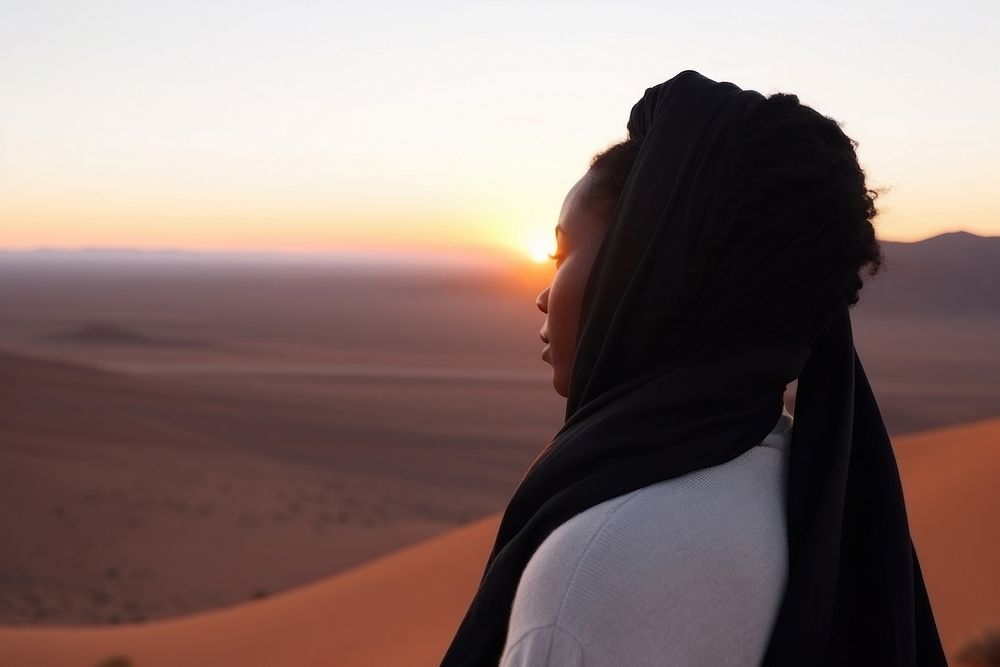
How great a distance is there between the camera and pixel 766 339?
135 centimetres

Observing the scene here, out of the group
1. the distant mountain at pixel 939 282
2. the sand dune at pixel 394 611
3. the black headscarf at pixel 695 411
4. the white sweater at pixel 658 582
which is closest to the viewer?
the white sweater at pixel 658 582

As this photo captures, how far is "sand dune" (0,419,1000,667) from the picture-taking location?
18.1 ft

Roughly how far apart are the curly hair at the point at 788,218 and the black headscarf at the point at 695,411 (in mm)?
18

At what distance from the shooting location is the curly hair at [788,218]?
4.38 ft

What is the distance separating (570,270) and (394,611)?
18.3ft

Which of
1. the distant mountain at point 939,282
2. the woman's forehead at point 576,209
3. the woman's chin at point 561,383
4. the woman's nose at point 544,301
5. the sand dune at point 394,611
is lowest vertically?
the distant mountain at point 939,282

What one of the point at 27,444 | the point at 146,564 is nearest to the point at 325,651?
the point at 146,564


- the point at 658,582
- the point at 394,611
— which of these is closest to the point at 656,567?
the point at 658,582

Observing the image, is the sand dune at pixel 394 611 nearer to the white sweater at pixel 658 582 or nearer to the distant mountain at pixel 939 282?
the white sweater at pixel 658 582

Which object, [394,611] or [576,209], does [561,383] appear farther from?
[394,611]

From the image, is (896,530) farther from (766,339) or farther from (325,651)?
(325,651)

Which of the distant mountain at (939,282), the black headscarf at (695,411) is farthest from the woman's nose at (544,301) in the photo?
the distant mountain at (939,282)

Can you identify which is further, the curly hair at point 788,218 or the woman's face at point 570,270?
the woman's face at point 570,270

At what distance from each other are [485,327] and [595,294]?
53.7 m
